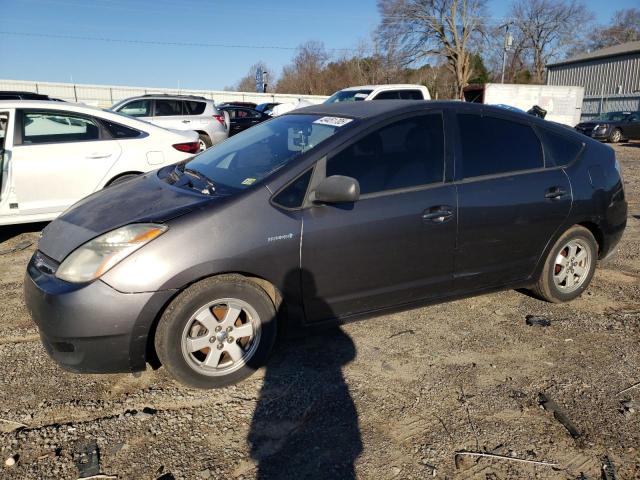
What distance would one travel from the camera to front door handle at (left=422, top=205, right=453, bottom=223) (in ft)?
10.8

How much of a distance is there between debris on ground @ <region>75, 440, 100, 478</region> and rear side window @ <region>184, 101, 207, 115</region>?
11.0 metres

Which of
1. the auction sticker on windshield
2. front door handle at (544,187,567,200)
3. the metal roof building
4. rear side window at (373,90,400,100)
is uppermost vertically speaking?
the metal roof building

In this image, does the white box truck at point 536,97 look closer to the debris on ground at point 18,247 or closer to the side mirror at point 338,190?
the debris on ground at point 18,247

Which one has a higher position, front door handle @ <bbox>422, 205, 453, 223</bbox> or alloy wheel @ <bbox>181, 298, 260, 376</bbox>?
front door handle @ <bbox>422, 205, 453, 223</bbox>

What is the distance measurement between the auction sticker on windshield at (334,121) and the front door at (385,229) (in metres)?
0.20

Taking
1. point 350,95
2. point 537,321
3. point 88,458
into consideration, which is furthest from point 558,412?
point 350,95

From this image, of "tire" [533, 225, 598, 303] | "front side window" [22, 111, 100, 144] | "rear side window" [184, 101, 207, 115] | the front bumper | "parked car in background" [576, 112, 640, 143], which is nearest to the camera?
the front bumper

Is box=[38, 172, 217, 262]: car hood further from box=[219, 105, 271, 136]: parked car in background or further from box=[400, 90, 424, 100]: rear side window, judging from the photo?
box=[219, 105, 271, 136]: parked car in background

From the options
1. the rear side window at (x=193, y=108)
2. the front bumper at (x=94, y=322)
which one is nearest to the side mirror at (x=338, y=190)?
the front bumper at (x=94, y=322)

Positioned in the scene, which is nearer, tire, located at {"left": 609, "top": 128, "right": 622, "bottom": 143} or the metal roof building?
tire, located at {"left": 609, "top": 128, "right": 622, "bottom": 143}

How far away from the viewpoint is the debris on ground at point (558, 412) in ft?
8.58

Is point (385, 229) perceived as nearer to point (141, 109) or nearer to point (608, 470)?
point (608, 470)

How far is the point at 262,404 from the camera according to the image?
9.24 feet

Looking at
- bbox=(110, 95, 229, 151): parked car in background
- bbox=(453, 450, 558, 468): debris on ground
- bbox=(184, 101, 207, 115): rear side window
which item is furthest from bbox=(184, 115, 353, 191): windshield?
bbox=(184, 101, 207, 115): rear side window
